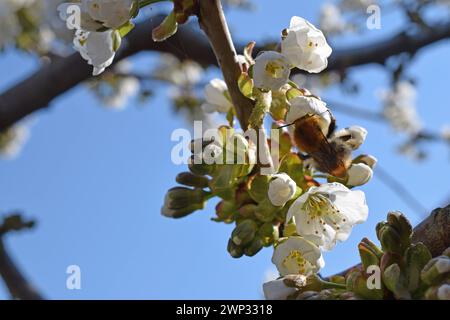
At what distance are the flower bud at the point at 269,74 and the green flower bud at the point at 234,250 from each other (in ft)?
0.92

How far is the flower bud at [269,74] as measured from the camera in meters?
0.98

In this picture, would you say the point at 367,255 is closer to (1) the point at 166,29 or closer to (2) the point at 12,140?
(1) the point at 166,29

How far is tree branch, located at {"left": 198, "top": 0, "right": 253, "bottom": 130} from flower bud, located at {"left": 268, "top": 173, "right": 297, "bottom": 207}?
131mm

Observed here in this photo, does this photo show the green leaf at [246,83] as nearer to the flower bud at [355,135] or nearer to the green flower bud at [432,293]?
the flower bud at [355,135]

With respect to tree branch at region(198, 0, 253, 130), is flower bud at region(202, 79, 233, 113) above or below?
above

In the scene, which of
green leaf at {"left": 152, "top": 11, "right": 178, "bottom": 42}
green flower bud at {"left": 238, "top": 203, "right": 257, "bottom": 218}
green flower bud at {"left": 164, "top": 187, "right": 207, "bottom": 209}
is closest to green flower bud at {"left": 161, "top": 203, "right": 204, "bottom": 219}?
green flower bud at {"left": 164, "top": 187, "right": 207, "bottom": 209}

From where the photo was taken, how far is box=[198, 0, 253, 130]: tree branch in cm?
101

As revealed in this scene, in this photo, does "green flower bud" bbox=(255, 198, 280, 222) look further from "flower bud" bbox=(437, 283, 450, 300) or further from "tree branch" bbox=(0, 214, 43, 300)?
"tree branch" bbox=(0, 214, 43, 300)

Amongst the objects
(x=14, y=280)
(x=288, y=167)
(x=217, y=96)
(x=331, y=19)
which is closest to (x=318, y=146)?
(x=288, y=167)

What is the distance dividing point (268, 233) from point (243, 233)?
0.15 feet

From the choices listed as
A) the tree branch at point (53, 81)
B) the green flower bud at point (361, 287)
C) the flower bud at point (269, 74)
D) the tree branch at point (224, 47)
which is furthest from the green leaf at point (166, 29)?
the tree branch at point (53, 81)

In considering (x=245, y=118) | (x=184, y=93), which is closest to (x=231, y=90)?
(x=245, y=118)

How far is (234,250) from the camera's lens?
3.60ft
